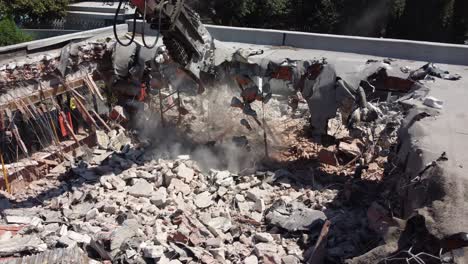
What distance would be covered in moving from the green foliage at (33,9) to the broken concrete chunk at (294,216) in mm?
18501

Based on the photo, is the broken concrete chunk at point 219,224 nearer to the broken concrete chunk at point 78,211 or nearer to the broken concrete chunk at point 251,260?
the broken concrete chunk at point 251,260

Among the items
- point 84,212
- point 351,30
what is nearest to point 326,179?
point 84,212

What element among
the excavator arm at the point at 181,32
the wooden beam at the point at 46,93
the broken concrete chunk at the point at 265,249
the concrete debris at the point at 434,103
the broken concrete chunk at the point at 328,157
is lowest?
the broken concrete chunk at the point at 265,249

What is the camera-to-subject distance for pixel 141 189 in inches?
363

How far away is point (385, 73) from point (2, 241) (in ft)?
25.3

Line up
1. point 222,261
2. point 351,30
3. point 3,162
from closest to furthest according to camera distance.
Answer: point 222,261 → point 3,162 → point 351,30

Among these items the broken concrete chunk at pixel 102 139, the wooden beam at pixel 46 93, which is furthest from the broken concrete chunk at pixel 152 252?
the broken concrete chunk at pixel 102 139

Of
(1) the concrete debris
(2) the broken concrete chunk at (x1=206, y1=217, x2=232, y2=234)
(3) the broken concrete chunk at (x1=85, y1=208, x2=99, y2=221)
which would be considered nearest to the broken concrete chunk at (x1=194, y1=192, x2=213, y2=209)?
(2) the broken concrete chunk at (x1=206, y1=217, x2=232, y2=234)

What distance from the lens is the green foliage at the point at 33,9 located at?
2225 cm

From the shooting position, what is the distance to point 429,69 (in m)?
9.68

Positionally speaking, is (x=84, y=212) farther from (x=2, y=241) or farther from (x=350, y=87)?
(x=350, y=87)

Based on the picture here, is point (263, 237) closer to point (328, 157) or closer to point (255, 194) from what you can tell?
point (255, 194)

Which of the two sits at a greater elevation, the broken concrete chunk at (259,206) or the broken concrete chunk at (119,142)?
the broken concrete chunk at (119,142)

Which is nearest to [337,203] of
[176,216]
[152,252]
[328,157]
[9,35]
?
[328,157]
